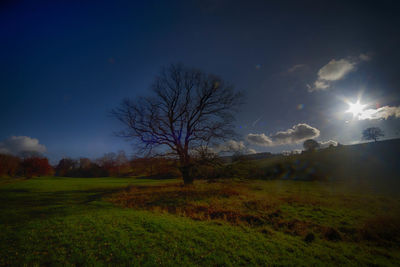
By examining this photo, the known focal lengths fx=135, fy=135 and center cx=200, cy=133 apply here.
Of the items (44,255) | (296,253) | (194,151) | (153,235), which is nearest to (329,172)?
(194,151)

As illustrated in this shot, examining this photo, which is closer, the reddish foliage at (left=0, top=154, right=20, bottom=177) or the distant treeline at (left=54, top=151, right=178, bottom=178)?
the reddish foliage at (left=0, top=154, right=20, bottom=177)

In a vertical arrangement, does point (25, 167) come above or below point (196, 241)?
above

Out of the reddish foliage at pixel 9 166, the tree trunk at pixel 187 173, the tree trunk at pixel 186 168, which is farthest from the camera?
the reddish foliage at pixel 9 166

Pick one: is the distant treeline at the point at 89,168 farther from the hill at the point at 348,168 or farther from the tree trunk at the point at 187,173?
the hill at the point at 348,168

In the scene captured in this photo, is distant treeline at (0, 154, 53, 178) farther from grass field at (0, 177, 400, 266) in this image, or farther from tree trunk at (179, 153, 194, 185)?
tree trunk at (179, 153, 194, 185)

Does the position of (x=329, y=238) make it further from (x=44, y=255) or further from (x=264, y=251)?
(x=44, y=255)

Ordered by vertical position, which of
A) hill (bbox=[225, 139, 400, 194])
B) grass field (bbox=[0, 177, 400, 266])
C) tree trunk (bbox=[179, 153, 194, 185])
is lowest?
hill (bbox=[225, 139, 400, 194])

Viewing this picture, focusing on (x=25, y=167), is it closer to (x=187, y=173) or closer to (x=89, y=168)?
(x=89, y=168)

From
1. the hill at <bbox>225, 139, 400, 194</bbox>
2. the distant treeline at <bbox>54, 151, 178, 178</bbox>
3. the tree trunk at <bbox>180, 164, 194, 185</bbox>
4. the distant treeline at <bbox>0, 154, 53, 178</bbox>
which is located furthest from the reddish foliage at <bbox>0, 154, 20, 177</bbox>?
the hill at <bbox>225, 139, 400, 194</bbox>

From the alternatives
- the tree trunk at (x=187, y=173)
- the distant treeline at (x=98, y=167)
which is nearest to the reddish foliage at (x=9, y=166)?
the distant treeline at (x=98, y=167)

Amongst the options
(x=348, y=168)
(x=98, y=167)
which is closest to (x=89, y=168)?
(x=98, y=167)

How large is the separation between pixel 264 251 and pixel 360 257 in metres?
3.23

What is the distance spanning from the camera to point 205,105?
17281 millimetres

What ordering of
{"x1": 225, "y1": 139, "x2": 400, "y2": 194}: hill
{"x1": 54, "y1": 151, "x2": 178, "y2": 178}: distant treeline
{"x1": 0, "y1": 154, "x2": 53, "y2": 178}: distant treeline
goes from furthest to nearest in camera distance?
1. {"x1": 54, "y1": 151, "x2": 178, "y2": 178}: distant treeline
2. {"x1": 0, "y1": 154, "x2": 53, "y2": 178}: distant treeline
3. {"x1": 225, "y1": 139, "x2": 400, "y2": 194}: hill
